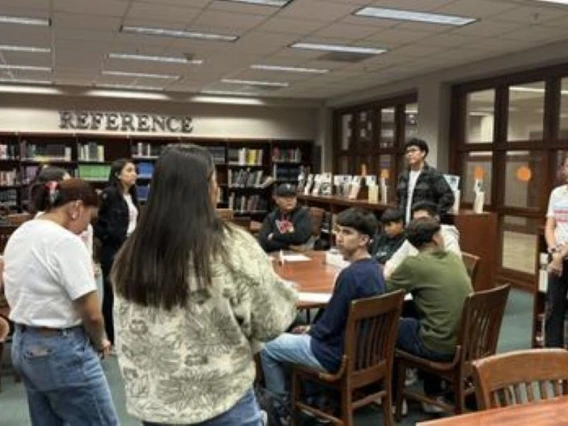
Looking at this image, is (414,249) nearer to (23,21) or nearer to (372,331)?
(372,331)

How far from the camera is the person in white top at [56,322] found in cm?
178

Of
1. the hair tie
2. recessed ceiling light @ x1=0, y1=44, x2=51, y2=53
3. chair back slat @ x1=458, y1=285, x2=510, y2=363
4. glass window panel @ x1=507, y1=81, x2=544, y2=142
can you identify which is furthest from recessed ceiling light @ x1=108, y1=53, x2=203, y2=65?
chair back slat @ x1=458, y1=285, x2=510, y2=363

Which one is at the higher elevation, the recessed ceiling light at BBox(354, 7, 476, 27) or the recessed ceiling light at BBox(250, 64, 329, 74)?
the recessed ceiling light at BBox(250, 64, 329, 74)

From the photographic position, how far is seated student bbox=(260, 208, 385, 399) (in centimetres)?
254

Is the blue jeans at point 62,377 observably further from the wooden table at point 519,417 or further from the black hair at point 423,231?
the black hair at point 423,231

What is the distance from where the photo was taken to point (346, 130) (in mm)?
10492

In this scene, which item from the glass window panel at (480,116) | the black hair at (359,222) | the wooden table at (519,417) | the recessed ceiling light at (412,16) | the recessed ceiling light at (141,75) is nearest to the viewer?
the wooden table at (519,417)

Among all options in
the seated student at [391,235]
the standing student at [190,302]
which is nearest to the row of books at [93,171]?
the seated student at [391,235]

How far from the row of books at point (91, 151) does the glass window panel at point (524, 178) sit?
20.3 ft

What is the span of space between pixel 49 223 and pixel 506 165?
6031 mm

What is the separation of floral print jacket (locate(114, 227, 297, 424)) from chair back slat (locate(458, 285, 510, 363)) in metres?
1.66

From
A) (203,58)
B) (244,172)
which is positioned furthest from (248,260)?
(244,172)

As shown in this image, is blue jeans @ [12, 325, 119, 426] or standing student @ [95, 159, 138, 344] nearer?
blue jeans @ [12, 325, 119, 426]

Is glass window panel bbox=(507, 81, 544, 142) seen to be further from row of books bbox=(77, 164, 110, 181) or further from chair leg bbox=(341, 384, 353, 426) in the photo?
row of books bbox=(77, 164, 110, 181)
